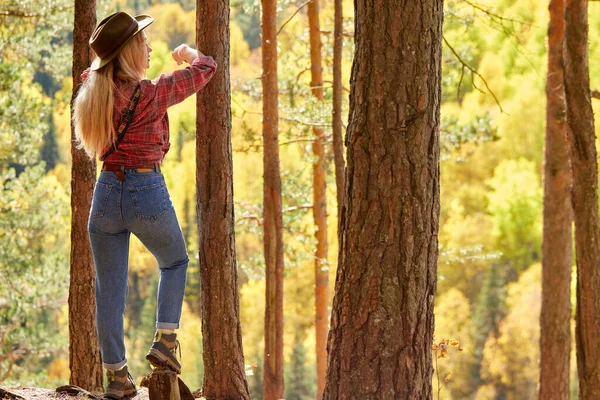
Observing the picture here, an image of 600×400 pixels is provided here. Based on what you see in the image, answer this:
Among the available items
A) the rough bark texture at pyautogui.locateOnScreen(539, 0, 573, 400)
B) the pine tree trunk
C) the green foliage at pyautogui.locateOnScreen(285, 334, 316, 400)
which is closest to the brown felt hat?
the rough bark texture at pyautogui.locateOnScreen(539, 0, 573, 400)

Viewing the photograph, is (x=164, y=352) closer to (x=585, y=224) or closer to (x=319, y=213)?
(x=585, y=224)

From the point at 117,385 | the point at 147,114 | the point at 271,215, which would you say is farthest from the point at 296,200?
the point at 147,114

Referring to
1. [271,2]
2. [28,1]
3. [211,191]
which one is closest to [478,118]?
[271,2]

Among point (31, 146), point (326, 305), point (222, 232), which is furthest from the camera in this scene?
point (31, 146)

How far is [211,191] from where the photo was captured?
5.15 meters

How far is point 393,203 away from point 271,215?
6697 millimetres

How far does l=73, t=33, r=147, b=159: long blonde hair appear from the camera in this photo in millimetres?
4160

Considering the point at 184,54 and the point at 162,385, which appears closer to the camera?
the point at 162,385

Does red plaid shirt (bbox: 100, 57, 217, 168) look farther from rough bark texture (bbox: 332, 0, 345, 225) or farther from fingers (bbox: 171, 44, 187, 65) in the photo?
rough bark texture (bbox: 332, 0, 345, 225)

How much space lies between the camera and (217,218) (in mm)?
5137

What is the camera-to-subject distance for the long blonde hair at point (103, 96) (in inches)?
164

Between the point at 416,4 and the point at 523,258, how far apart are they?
49.1 metres

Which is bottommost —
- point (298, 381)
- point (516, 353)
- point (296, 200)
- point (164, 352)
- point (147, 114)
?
point (298, 381)

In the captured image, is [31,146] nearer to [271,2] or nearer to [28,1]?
[28,1]
